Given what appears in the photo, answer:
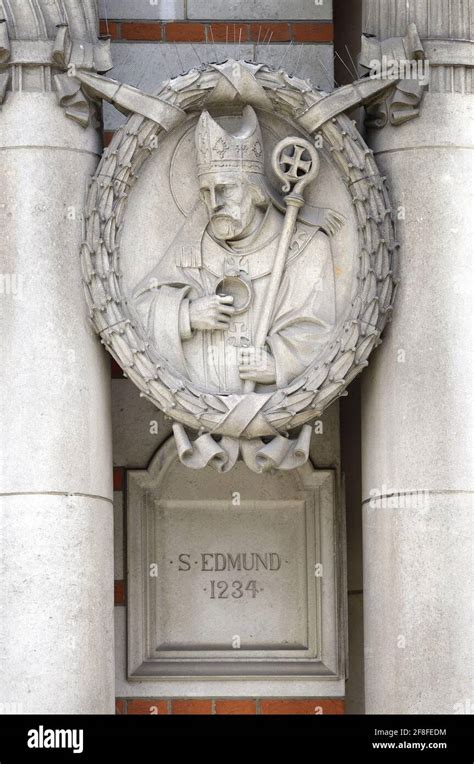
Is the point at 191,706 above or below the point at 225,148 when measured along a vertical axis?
below

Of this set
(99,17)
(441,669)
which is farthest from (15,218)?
(441,669)

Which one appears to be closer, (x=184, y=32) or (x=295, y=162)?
(x=295, y=162)

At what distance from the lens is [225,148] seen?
9211mm

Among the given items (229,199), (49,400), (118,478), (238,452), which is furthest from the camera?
(118,478)

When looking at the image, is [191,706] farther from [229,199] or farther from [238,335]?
[229,199]

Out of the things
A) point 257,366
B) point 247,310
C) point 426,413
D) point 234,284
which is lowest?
point 426,413

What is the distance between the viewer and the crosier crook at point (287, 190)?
9250 mm

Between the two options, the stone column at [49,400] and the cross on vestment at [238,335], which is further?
the cross on vestment at [238,335]

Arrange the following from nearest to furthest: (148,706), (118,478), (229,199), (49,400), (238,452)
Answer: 1. (49,400)
2. (238,452)
3. (229,199)
4. (148,706)
5. (118,478)

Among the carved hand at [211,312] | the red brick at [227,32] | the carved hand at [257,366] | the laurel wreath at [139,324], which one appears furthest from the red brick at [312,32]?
the carved hand at [257,366]

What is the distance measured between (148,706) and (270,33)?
306 cm

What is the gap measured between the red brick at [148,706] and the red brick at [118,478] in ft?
3.10

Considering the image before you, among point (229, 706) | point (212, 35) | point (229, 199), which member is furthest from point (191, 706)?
point (212, 35)

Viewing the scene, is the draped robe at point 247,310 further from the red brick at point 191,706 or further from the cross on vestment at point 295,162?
the red brick at point 191,706
